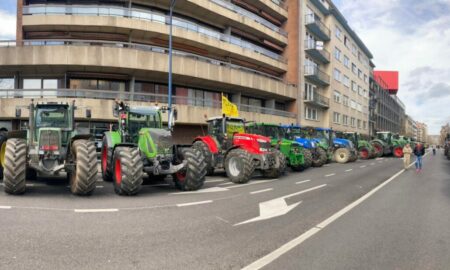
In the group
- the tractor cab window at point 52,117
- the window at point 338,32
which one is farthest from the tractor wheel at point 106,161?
the window at point 338,32

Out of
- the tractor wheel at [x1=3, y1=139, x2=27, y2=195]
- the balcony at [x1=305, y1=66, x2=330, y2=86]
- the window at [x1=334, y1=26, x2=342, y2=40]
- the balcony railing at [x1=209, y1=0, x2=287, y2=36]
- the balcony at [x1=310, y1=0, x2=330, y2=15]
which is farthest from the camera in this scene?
the window at [x1=334, y1=26, x2=342, y2=40]

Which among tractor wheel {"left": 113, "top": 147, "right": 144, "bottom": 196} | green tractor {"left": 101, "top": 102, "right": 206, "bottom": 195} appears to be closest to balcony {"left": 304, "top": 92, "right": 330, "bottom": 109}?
green tractor {"left": 101, "top": 102, "right": 206, "bottom": 195}

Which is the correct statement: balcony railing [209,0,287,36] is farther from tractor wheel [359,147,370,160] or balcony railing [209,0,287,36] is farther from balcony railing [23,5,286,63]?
tractor wheel [359,147,370,160]

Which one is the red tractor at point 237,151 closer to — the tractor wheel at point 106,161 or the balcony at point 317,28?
the tractor wheel at point 106,161

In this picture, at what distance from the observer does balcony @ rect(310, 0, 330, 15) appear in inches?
1770

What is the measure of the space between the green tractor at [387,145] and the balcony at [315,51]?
13.9 metres

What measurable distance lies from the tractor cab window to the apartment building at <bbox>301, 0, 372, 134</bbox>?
112ft

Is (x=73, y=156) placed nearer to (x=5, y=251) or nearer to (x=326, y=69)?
(x=5, y=251)

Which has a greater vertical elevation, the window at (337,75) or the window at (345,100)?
the window at (337,75)

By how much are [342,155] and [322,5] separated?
3051 centimetres

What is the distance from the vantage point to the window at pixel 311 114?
142ft

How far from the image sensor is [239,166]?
40.3 ft

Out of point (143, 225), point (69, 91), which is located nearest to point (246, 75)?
point (69, 91)

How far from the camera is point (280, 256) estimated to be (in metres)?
4.50
